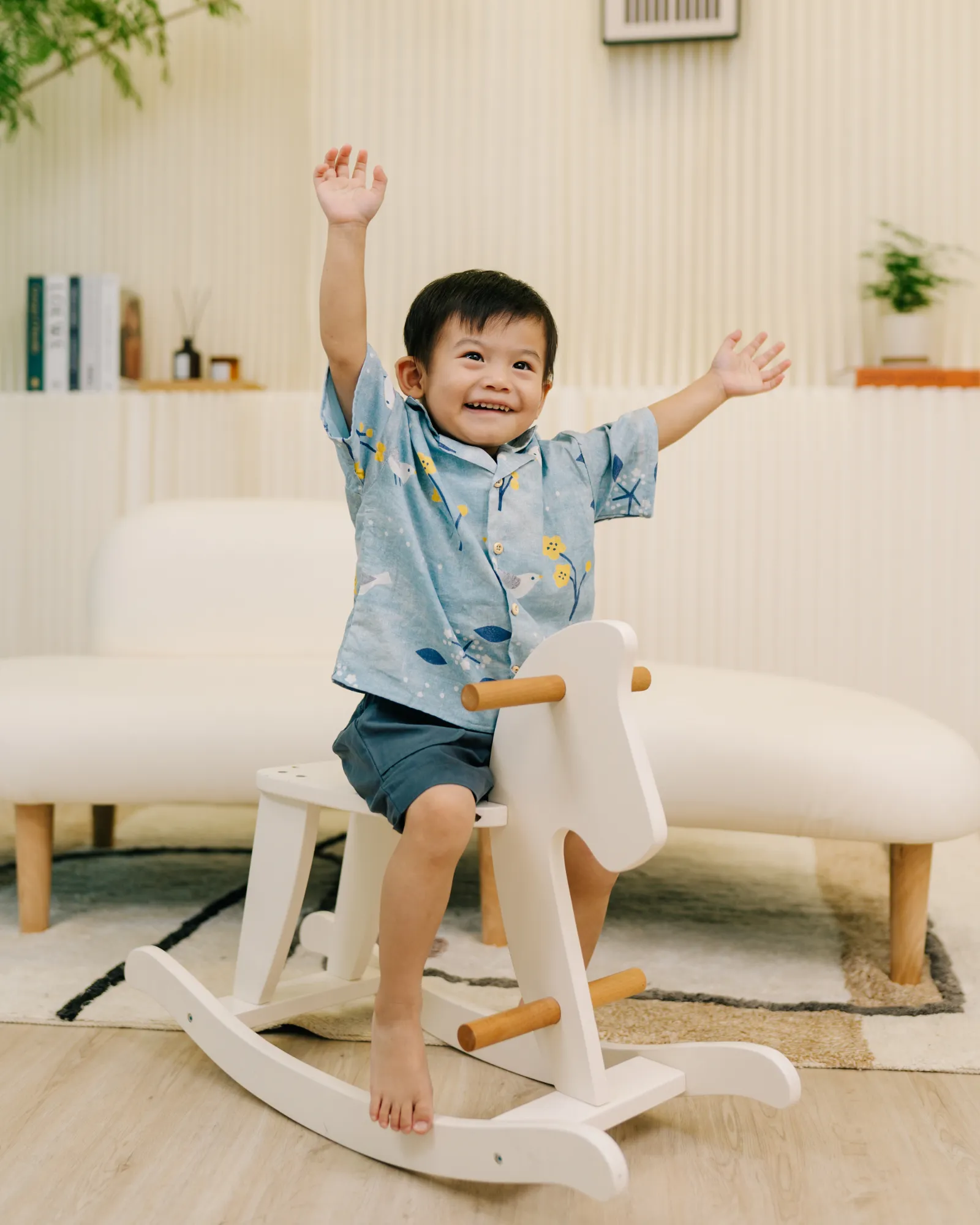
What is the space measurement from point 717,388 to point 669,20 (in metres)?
1.85

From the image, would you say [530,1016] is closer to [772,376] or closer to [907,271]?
[772,376]

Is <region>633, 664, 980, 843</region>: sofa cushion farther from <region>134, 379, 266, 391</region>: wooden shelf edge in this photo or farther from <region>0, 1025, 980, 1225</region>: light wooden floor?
<region>134, 379, 266, 391</region>: wooden shelf edge

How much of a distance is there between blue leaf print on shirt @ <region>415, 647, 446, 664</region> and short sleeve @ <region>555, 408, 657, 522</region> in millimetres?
265

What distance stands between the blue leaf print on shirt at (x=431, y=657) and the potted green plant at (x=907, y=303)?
6.31 ft

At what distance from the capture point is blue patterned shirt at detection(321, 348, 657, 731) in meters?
→ 1.14

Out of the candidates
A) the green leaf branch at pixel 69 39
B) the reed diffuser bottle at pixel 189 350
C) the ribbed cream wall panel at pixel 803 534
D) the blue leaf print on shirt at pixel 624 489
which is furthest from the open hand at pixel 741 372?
the green leaf branch at pixel 69 39

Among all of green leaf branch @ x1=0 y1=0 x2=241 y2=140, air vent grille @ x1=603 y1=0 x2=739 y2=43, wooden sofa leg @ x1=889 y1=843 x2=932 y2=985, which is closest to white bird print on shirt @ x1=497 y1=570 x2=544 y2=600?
wooden sofa leg @ x1=889 y1=843 x2=932 y2=985

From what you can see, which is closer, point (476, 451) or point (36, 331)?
point (476, 451)

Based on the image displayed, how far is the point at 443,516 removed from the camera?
1.17 metres

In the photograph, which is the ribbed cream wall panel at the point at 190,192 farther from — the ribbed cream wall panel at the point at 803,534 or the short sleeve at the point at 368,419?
the short sleeve at the point at 368,419

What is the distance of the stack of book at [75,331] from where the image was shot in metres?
2.87

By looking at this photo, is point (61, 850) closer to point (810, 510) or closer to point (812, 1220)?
point (812, 1220)

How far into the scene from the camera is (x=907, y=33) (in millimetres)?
2756

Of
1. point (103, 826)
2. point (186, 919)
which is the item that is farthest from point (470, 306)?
point (103, 826)
